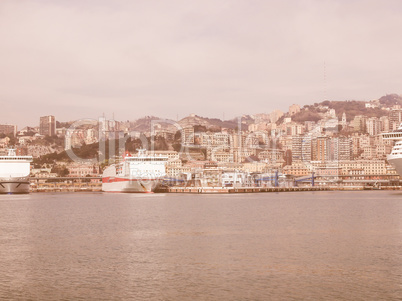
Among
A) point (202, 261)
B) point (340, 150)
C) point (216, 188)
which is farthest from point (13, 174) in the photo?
point (340, 150)

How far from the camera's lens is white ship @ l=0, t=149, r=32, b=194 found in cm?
9668

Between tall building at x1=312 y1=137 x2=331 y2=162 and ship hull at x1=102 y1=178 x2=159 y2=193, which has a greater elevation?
tall building at x1=312 y1=137 x2=331 y2=162

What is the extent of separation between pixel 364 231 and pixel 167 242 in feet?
37.7

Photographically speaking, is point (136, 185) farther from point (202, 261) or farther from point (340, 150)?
point (340, 150)

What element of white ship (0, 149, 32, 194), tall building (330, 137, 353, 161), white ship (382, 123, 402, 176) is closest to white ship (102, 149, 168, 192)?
white ship (0, 149, 32, 194)

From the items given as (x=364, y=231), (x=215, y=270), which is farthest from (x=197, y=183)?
(x=215, y=270)

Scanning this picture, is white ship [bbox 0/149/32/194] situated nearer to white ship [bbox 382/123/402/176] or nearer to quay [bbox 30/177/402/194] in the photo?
quay [bbox 30/177/402/194]

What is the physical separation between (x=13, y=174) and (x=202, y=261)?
8437cm

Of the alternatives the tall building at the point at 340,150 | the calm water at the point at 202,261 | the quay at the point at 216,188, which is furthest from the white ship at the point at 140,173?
the tall building at the point at 340,150

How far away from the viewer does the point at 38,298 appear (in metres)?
15.8

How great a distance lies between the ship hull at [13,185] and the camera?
95812 millimetres

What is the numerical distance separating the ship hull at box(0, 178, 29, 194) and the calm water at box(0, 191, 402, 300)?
6366cm

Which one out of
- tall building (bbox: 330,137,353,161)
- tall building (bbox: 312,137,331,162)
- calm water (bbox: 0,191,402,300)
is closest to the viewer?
calm water (bbox: 0,191,402,300)

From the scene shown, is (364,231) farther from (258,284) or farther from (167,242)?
(258,284)
